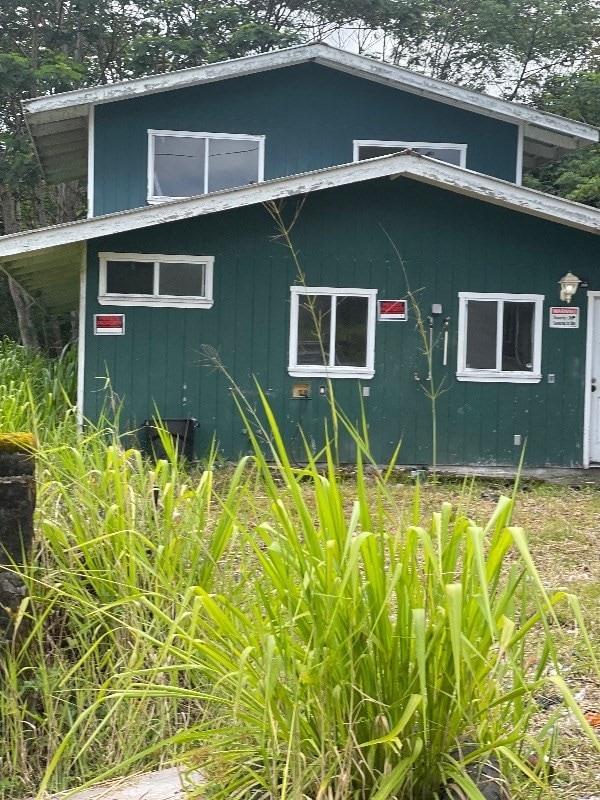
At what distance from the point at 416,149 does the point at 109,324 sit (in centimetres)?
552

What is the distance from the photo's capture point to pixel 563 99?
25.4m

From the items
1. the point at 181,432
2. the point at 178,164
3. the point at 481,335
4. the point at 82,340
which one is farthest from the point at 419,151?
the point at 82,340

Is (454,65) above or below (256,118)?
above

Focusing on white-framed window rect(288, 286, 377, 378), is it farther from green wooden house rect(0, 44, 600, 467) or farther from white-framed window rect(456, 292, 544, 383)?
white-framed window rect(456, 292, 544, 383)

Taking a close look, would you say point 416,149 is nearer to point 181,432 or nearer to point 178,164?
point 178,164

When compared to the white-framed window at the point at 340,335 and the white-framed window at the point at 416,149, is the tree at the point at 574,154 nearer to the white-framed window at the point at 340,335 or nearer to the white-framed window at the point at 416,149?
the white-framed window at the point at 416,149

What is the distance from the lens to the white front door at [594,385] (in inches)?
452

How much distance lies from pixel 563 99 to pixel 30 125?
16.4 meters

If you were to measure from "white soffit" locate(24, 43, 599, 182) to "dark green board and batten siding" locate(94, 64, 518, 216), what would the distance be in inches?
8.9

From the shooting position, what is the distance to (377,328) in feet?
36.9

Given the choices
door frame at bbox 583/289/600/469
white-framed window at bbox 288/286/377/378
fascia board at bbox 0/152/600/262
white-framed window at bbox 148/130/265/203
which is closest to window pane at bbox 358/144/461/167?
white-framed window at bbox 148/130/265/203

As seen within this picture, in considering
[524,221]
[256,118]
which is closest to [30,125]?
[256,118]

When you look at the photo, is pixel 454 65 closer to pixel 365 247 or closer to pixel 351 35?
pixel 351 35

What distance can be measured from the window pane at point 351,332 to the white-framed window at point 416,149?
333 centimetres
